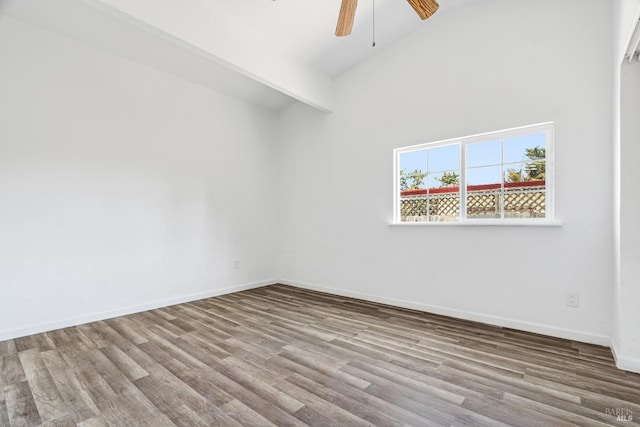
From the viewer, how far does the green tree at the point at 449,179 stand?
11.1ft

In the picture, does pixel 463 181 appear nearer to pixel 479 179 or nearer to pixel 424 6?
pixel 479 179

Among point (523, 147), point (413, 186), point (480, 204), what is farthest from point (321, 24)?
point (480, 204)

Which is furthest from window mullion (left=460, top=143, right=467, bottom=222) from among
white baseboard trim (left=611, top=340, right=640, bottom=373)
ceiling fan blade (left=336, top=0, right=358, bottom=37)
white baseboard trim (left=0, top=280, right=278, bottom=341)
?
white baseboard trim (left=0, top=280, right=278, bottom=341)

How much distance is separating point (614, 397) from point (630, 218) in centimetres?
117

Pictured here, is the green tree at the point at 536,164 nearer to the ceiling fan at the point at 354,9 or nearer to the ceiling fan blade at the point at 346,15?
the ceiling fan at the point at 354,9

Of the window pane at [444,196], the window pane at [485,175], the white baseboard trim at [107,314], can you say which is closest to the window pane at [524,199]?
the window pane at [485,175]

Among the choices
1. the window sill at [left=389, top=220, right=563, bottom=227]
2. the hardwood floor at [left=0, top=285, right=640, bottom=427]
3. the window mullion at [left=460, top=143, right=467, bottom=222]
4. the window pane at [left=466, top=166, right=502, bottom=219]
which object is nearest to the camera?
the hardwood floor at [left=0, top=285, right=640, bottom=427]

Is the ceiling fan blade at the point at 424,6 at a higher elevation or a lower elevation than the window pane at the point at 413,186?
higher

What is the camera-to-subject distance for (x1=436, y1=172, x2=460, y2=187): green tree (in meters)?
3.40

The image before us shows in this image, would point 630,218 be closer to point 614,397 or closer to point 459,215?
point 614,397

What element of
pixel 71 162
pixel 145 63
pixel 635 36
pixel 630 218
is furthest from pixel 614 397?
pixel 145 63

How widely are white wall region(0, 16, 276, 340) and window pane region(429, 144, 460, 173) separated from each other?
2752 millimetres

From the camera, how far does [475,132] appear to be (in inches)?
125

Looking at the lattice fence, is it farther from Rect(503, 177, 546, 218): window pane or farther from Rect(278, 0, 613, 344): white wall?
Rect(278, 0, 613, 344): white wall
